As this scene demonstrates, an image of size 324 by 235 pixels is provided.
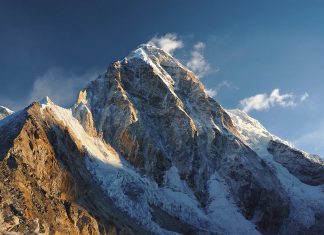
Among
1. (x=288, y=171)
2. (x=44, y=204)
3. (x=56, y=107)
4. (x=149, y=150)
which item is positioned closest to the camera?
(x=44, y=204)

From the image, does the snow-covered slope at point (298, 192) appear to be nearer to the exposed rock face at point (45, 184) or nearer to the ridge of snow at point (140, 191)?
the ridge of snow at point (140, 191)

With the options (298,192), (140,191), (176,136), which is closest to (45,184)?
(140,191)

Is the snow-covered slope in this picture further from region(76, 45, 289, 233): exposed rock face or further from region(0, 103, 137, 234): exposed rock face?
region(0, 103, 137, 234): exposed rock face

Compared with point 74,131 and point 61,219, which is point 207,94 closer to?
point 74,131

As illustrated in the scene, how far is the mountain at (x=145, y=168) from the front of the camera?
88312mm

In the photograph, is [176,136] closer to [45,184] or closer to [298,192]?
[298,192]

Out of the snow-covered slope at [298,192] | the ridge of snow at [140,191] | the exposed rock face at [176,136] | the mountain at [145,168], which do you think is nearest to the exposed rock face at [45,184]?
the mountain at [145,168]

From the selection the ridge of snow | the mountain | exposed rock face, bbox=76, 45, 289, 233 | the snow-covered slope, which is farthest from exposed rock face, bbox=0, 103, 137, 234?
the snow-covered slope

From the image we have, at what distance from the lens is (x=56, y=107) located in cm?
12675

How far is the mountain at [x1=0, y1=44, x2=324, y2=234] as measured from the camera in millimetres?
88312

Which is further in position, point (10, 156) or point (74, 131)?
point (74, 131)

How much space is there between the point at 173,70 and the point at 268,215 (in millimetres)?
61199

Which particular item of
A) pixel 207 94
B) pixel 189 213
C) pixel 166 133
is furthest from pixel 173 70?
pixel 189 213

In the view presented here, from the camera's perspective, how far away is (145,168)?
140m
